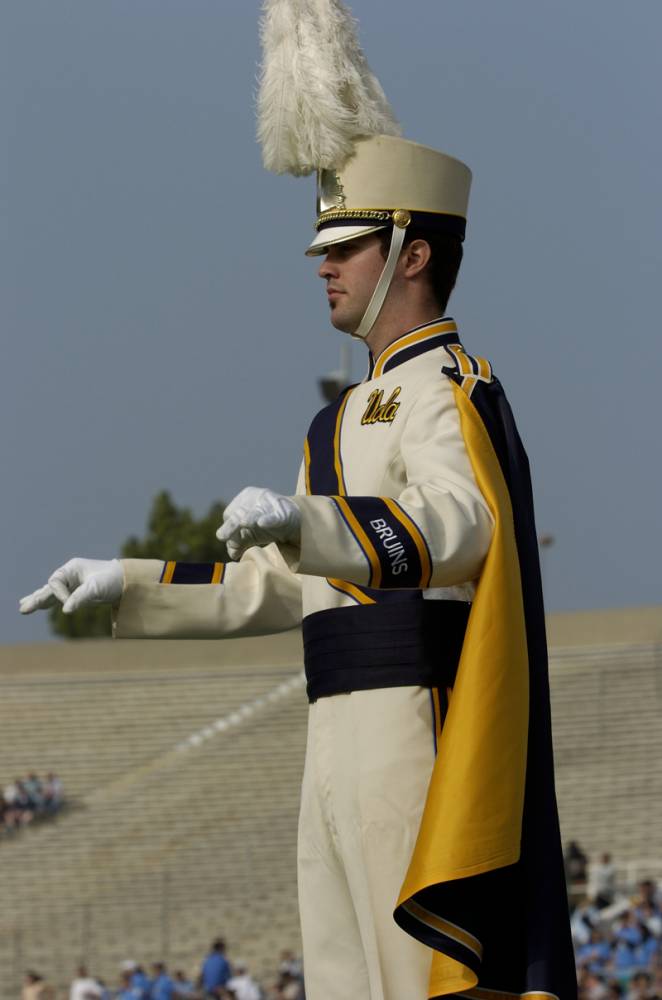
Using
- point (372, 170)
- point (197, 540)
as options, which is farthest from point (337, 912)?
point (197, 540)

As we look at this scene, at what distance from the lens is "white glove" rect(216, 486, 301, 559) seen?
10.1ft

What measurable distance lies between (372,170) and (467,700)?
1.12m

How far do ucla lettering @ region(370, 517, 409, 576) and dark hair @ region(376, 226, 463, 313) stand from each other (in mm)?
813

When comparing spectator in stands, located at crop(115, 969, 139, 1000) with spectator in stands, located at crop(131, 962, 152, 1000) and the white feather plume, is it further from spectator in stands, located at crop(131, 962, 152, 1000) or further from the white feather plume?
the white feather plume

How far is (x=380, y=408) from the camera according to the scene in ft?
12.2

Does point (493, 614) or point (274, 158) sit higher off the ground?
point (274, 158)

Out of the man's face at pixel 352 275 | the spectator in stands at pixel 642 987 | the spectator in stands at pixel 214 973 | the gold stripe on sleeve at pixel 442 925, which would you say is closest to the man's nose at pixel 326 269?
the man's face at pixel 352 275

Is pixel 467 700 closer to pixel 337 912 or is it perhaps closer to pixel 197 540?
pixel 337 912

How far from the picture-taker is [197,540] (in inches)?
2069

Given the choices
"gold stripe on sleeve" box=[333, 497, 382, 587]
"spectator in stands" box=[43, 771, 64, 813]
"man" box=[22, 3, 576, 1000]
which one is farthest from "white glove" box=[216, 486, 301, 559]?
"spectator in stands" box=[43, 771, 64, 813]

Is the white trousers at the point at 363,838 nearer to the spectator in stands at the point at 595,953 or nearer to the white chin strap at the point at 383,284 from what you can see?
the white chin strap at the point at 383,284

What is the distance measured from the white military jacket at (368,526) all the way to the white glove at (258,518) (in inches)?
2.1

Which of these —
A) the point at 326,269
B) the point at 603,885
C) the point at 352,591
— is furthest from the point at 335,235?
the point at 603,885

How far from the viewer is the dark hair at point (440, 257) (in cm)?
384
